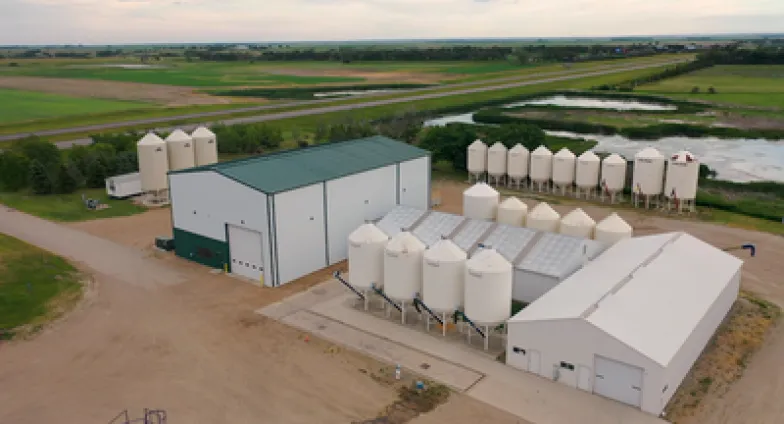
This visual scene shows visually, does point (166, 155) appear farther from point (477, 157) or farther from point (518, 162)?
point (518, 162)

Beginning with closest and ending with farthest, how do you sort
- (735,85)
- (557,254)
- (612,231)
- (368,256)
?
(368,256), (557,254), (612,231), (735,85)

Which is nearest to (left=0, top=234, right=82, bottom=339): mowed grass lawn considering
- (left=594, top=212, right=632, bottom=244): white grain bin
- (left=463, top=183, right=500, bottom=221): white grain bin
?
(left=463, top=183, right=500, bottom=221): white grain bin

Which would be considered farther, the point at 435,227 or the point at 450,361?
the point at 435,227

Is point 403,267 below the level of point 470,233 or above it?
below

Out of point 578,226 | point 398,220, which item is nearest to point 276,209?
point 398,220

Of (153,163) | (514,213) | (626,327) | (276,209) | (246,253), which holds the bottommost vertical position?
(246,253)

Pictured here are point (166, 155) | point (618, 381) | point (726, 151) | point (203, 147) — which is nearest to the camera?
point (618, 381)
